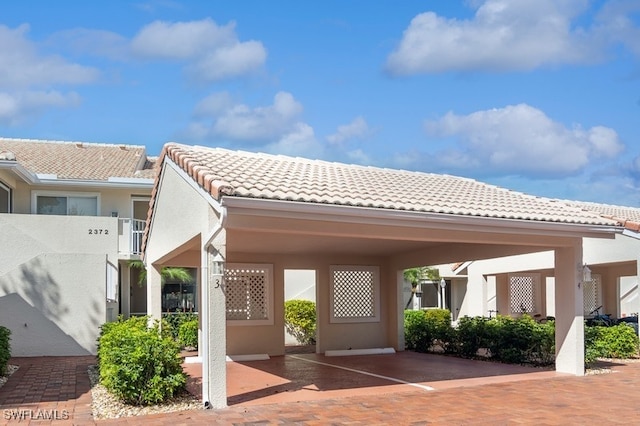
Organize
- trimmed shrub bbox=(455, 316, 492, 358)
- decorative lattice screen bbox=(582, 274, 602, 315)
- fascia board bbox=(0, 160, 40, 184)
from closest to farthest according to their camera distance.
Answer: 1. trimmed shrub bbox=(455, 316, 492, 358)
2. fascia board bbox=(0, 160, 40, 184)
3. decorative lattice screen bbox=(582, 274, 602, 315)

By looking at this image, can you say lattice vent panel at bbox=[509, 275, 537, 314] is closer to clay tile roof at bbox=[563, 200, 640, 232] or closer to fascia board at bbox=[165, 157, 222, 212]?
clay tile roof at bbox=[563, 200, 640, 232]

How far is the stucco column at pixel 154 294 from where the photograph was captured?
48.9 feet

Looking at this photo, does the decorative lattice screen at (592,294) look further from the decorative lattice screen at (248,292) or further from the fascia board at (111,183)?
the fascia board at (111,183)

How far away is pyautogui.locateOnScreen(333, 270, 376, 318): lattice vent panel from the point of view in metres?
18.2

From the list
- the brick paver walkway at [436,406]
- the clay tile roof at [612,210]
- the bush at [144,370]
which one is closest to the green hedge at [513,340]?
the brick paver walkway at [436,406]

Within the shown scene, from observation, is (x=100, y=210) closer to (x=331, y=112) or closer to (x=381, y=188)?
(x=331, y=112)

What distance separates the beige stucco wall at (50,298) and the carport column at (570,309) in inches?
474

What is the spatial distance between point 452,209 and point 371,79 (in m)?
8.99

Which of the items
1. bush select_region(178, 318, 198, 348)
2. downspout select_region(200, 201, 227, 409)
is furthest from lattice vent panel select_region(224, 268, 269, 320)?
downspout select_region(200, 201, 227, 409)

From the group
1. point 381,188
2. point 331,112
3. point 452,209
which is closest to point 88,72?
point 331,112

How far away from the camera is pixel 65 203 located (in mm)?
22781

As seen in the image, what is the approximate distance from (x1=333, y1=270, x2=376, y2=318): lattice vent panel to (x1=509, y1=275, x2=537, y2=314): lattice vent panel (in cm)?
1202

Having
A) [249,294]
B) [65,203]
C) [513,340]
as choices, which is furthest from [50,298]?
[513,340]

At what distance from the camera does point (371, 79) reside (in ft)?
62.9
